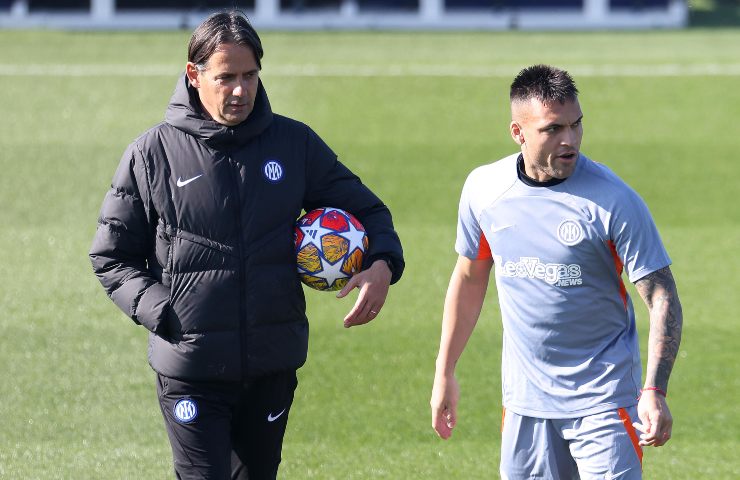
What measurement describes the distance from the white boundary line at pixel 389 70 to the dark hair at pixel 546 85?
50.3 feet

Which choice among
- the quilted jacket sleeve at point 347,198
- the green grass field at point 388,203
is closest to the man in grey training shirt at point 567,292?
the quilted jacket sleeve at point 347,198

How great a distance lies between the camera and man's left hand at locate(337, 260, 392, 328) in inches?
196

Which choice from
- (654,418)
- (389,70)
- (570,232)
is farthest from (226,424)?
(389,70)

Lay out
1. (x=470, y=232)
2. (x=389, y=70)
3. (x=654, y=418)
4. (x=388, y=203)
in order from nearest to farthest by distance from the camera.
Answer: (x=654, y=418) < (x=470, y=232) < (x=388, y=203) < (x=389, y=70)

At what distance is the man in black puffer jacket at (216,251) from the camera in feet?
15.9

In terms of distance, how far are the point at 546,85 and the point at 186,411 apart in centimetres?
177

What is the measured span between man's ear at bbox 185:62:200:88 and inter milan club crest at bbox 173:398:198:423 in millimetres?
1174

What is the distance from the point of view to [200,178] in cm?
488

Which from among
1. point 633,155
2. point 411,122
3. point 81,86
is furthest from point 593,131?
point 81,86

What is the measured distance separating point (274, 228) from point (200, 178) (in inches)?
12.9

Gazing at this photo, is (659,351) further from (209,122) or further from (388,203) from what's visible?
(388,203)

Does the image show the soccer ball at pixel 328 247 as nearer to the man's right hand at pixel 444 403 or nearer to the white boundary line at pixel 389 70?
the man's right hand at pixel 444 403

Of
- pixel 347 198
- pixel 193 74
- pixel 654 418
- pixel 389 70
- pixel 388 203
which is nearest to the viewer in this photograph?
pixel 654 418

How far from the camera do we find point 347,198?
523 centimetres
